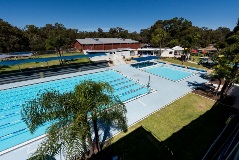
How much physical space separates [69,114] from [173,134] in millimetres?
8132

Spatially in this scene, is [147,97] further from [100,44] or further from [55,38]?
[100,44]

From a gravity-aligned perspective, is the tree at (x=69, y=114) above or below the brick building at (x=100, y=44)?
below

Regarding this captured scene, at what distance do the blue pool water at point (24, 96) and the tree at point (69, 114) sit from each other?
6.56m

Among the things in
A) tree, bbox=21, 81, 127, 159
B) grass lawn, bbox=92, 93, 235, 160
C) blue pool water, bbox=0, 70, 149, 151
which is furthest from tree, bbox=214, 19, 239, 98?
tree, bbox=21, 81, 127, 159

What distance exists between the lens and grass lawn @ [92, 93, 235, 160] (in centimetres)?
877

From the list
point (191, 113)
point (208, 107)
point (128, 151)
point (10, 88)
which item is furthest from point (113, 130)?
point (10, 88)

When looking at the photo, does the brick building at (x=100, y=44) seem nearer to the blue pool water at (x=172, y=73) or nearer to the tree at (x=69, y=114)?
the blue pool water at (x=172, y=73)

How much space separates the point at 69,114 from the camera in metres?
5.86

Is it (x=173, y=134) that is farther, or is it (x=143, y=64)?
(x=143, y=64)

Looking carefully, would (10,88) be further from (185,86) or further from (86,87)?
(185,86)

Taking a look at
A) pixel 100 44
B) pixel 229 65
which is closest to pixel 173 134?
pixel 229 65

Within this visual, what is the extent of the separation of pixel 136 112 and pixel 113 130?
335cm

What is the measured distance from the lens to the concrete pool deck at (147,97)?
913cm

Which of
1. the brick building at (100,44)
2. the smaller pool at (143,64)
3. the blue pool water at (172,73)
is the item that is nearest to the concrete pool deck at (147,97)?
the blue pool water at (172,73)
